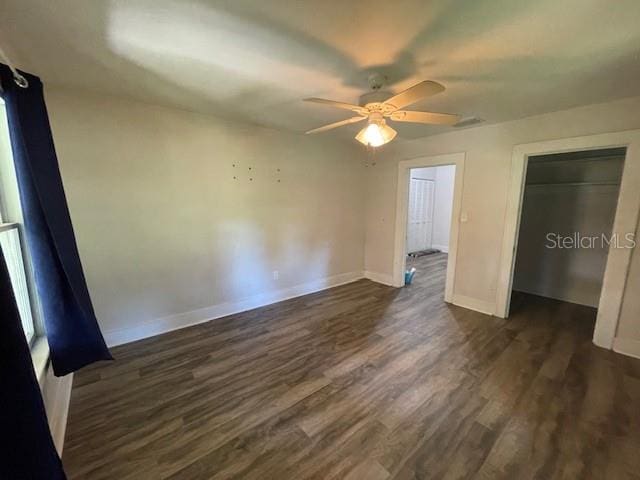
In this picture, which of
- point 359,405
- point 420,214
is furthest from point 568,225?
point 359,405

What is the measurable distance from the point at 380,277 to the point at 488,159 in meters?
2.38

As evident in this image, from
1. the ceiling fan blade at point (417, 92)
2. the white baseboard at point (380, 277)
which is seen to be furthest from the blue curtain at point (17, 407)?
the white baseboard at point (380, 277)

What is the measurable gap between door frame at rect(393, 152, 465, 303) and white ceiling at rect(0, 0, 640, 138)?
1.15 metres

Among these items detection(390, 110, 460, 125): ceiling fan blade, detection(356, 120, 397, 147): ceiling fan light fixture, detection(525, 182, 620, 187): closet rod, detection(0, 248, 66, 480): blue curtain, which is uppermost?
detection(390, 110, 460, 125): ceiling fan blade

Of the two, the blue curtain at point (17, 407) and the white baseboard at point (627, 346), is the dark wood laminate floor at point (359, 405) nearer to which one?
the white baseboard at point (627, 346)

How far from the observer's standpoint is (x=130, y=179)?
2.57 m

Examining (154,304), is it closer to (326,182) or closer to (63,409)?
(63,409)

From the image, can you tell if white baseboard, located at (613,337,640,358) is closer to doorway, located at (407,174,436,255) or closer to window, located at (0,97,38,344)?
doorway, located at (407,174,436,255)

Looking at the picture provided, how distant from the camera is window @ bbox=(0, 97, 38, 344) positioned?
5.16 feet

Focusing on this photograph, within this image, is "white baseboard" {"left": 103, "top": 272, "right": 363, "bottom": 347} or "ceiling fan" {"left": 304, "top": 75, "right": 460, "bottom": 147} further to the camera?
"white baseboard" {"left": 103, "top": 272, "right": 363, "bottom": 347}

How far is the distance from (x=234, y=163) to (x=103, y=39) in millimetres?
1660

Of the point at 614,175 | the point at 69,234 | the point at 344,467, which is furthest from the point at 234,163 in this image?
the point at 614,175

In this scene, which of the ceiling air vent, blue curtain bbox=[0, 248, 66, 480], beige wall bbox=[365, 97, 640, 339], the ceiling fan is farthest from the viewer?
the ceiling air vent

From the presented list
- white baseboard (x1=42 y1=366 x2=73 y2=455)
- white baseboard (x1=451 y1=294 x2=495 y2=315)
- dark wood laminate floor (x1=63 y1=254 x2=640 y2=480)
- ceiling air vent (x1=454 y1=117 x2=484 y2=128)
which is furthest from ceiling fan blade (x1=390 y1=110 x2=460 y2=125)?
white baseboard (x1=42 y1=366 x2=73 y2=455)
